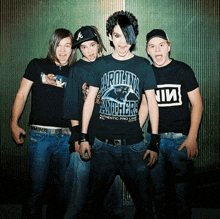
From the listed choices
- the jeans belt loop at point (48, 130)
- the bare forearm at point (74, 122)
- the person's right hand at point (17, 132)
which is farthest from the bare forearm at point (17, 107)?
the bare forearm at point (74, 122)

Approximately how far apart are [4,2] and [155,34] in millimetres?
1930

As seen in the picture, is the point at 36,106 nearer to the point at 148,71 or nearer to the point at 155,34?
the point at 148,71

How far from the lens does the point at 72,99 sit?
239 centimetres

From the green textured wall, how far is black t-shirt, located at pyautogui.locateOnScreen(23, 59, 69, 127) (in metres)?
0.52

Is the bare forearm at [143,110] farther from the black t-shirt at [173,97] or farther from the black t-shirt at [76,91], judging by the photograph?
the black t-shirt at [76,91]

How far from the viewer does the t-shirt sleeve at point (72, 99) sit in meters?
2.36

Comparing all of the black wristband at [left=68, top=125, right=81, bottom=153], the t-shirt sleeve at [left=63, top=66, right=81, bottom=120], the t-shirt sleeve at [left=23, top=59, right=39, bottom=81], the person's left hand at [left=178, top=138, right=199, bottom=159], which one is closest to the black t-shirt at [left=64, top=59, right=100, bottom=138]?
the t-shirt sleeve at [left=63, top=66, right=81, bottom=120]

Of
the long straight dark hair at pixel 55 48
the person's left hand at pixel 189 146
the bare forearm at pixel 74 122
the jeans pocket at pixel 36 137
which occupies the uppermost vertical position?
the long straight dark hair at pixel 55 48

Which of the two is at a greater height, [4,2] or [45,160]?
[4,2]

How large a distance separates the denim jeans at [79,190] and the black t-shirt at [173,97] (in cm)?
84

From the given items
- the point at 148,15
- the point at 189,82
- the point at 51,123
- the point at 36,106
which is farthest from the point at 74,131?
the point at 148,15

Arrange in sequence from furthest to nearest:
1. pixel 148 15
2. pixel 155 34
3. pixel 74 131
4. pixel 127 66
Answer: pixel 148 15, pixel 155 34, pixel 74 131, pixel 127 66

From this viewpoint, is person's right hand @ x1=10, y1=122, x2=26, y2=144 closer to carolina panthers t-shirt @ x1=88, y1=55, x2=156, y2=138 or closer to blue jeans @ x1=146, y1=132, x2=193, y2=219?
carolina panthers t-shirt @ x1=88, y1=55, x2=156, y2=138

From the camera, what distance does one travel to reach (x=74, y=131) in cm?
226
